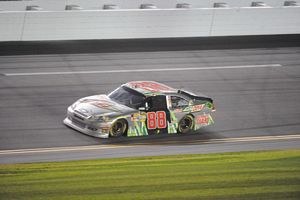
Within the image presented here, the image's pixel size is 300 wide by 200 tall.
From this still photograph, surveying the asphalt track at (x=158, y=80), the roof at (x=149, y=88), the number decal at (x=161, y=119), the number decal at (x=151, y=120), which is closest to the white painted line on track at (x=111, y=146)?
the asphalt track at (x=158, y=80)

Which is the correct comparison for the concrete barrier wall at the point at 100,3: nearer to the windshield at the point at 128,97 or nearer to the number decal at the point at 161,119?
the windshield at the point at 128,97

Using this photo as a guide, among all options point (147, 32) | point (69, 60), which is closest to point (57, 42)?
point (69, 60)

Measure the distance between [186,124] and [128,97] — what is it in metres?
1.66

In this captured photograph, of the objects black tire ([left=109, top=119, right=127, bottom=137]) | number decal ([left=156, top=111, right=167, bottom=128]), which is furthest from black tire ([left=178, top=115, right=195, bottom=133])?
black tire ([left=109, top=119, right=127, bottom=137])

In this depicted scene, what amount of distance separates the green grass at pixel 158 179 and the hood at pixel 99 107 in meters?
1.90

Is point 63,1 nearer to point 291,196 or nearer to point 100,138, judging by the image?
point 100,138

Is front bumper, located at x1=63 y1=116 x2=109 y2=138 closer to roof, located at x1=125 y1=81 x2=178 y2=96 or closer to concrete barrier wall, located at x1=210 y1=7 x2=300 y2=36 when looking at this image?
roof, located at x1=125 y1=81 x2=178 y2=96

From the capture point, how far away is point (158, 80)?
24.1 metres

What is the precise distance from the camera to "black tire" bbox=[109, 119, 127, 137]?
18859 mm

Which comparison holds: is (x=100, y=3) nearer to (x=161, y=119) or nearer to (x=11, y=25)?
(x=11, y=25)

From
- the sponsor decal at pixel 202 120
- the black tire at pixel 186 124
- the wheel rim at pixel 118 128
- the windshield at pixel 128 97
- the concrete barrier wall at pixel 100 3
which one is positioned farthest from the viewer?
the concrete barrier wall at pixel 100 3

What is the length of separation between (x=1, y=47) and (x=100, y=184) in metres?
11.5

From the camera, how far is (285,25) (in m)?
28.7

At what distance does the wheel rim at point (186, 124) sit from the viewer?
65.5ft
